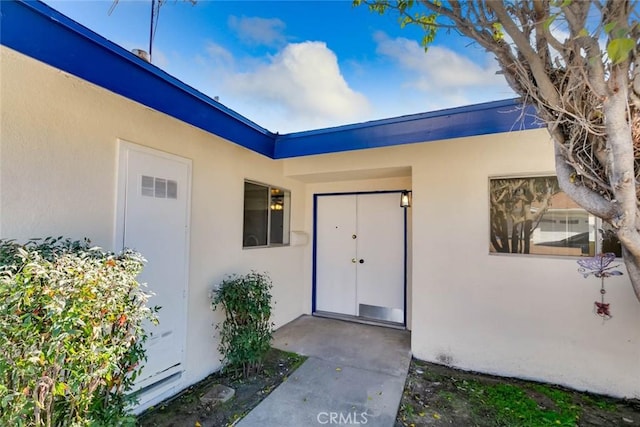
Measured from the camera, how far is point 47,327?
1.34m

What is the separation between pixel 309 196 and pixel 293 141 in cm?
193

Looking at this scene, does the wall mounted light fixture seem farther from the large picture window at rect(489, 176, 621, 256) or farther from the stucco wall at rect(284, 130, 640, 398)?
the large picture window at rect(489, 176, 621, 256)

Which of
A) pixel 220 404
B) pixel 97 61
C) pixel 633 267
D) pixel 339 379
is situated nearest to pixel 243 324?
pixel 220 404

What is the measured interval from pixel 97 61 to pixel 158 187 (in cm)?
117

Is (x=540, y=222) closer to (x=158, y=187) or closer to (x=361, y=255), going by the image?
(x=361, y=255)

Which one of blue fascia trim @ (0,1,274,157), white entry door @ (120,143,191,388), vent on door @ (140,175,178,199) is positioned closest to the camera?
blue fascia trim @ (0,1,274,157)

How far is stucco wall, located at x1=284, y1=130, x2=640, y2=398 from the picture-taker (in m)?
Answer: 3.03

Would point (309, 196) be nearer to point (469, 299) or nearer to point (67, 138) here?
point (469, 299)

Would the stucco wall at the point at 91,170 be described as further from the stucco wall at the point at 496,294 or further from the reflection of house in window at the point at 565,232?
the reflection of house in window at the point at 565,232

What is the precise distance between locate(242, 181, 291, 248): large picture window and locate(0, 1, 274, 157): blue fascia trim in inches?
55.3

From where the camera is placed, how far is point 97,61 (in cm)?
188

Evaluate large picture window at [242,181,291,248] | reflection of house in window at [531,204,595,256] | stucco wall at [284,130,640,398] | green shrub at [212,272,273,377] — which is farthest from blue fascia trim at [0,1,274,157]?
reflection of house in window at [531,204,595,256]

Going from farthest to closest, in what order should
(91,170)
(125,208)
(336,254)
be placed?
(336,254) → (125,208) → (91,170)

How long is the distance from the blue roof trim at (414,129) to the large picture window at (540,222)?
2.65 feet
